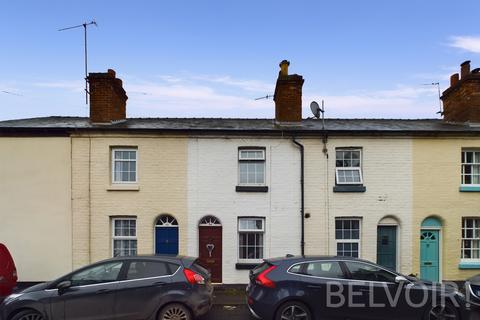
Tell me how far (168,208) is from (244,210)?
2.64 m

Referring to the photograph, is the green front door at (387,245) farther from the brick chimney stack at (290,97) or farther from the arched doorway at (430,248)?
the brick chimney stack at (290,97)

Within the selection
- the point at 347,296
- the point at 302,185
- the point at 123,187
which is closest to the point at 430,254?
the point at 302,185

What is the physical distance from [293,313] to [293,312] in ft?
0.07

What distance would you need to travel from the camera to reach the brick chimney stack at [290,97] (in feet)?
43.4

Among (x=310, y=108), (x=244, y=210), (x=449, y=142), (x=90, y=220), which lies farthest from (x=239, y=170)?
(x=449, y=142)

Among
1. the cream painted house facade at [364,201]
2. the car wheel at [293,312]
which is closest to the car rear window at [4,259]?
the car wheel at [293,312]

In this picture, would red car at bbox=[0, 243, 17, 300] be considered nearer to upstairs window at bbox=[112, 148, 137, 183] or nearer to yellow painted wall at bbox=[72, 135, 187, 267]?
yellow painted wall at bbox=[72, 135, 187, 267]

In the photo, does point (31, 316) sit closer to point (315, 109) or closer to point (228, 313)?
point (228, 313)

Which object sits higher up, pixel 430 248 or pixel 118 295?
pixel 118 295

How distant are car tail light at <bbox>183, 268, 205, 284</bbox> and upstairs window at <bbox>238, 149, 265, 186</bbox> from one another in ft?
16.4

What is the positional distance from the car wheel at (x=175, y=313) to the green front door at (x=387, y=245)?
778 centimetres

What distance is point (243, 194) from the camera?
1209 centimetres

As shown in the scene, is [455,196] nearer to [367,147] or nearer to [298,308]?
[367,147]

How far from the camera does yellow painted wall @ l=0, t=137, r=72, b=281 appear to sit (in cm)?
1160
